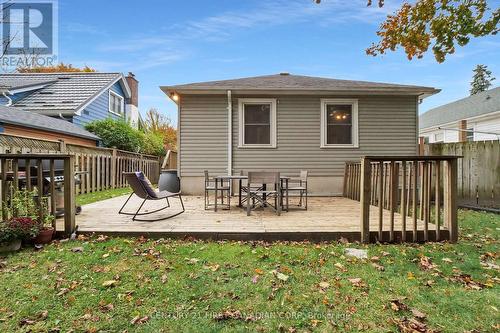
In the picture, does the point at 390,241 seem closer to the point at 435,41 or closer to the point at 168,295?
the point at 168,295

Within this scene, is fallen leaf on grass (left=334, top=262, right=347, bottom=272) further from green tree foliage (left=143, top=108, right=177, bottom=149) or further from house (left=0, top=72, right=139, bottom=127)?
green tree foliage (left=143, top=108, right=177, bottom=149)

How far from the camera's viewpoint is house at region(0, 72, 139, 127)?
12914 mm

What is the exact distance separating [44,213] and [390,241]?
482 centimetres

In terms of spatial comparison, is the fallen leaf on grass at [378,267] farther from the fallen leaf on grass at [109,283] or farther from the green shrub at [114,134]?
the green shrub at [114,134]

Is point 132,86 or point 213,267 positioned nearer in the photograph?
point 213,267

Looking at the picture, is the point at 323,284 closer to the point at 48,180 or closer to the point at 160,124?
the point at 48,180

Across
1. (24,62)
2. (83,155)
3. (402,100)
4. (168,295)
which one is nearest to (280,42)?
(402,100)

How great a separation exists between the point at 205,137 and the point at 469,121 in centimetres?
1539

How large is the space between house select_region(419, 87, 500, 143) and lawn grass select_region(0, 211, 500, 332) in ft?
41.9

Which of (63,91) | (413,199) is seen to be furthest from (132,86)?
(413,199)

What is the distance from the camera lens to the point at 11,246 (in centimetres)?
347

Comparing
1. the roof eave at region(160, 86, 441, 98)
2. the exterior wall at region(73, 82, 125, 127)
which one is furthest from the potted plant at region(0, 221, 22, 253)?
the exterior wall at region(73, 82, 125, 127)

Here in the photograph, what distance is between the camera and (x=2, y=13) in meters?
7.90

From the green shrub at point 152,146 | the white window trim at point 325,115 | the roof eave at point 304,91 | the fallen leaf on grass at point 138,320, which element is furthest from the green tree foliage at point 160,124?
the fallen leaf on grass at point 138,320
